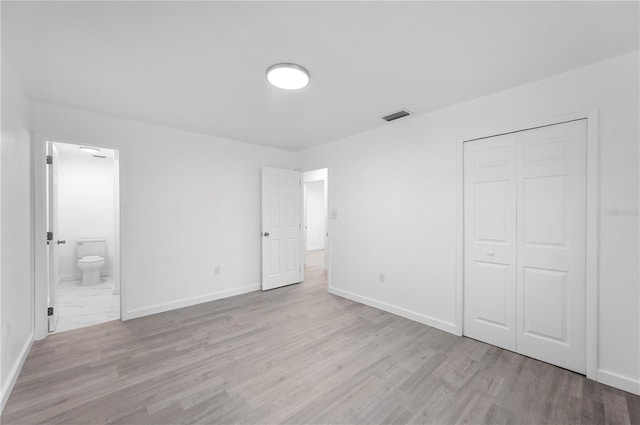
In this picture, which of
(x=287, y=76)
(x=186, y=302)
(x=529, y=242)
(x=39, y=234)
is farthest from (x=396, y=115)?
(x=39, y=234)

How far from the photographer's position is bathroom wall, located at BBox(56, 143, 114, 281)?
5.16 metres

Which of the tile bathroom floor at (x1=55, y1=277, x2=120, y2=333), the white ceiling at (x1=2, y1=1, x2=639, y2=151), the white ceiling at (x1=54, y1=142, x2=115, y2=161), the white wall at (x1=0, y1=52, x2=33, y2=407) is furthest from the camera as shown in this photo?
the white ceiling at (x1=54, y1=142, x2=115, y2=161)

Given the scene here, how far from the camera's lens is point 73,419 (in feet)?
5.58

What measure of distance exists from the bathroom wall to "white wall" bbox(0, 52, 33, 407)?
2850mm

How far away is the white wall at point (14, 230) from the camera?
1898 mm

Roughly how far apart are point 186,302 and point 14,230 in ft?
6.77

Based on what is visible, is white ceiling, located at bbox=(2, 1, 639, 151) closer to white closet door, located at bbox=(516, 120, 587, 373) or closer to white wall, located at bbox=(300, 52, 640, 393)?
white wall, located at bbox=(300, 52, 640, 393)

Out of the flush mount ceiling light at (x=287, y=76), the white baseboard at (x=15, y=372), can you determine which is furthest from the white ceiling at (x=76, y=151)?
the flush mount ceiling light at (x=287, y=76)

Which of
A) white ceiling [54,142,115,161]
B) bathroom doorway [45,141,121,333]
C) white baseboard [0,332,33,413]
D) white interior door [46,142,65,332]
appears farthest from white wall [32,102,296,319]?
white ceiling [54,142,115,161]

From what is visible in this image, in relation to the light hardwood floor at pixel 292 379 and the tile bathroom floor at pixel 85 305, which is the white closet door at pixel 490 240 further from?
the tile bathroom floor at pixel 85 305

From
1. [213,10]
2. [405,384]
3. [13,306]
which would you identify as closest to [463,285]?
[405,384]

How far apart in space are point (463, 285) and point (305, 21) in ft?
9.49

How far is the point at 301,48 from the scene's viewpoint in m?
1.91

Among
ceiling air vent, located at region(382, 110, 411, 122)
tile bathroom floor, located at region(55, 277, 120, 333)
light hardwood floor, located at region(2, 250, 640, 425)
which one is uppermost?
ceiling air vent, located at region(382, 110, 411, 122)
